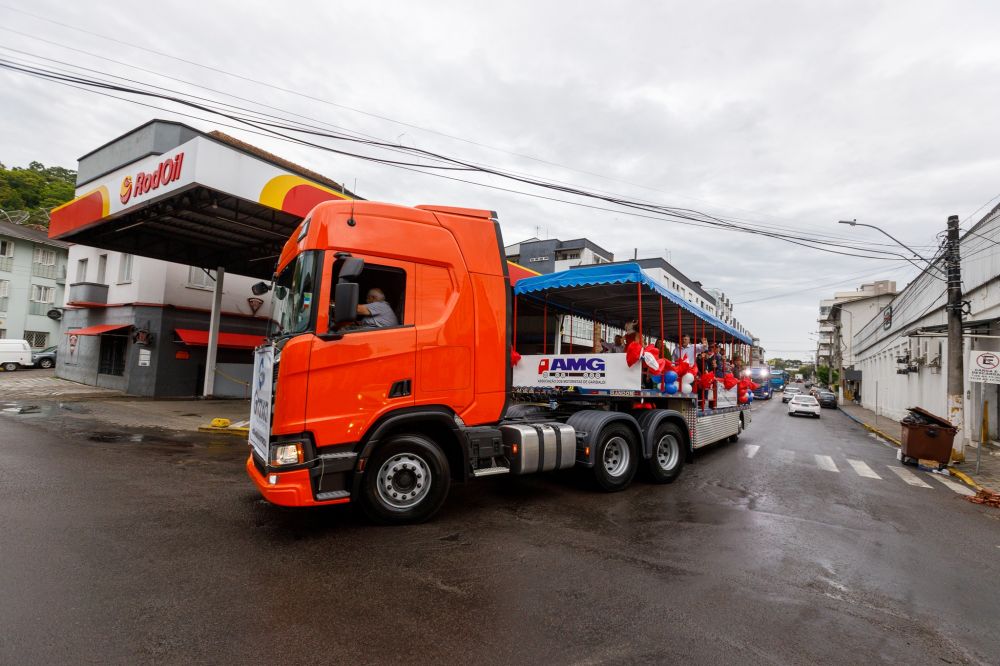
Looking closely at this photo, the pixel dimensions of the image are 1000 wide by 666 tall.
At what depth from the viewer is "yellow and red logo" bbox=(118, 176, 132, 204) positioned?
12.6 meters

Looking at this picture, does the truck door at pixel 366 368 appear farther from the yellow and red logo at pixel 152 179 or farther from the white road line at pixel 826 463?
the white road line at pixel 826 463

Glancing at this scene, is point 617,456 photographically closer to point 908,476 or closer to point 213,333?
point 908,476

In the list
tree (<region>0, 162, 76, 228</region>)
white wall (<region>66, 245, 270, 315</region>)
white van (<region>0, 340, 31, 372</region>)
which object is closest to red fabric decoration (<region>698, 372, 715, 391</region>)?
white wall (<region>66, 245, 270, 315</region>)

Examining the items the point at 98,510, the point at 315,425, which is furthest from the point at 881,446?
the point at 98,510

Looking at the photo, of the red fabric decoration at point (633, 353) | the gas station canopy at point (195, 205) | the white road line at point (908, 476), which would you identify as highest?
the gas station canopy at point (195, 205)

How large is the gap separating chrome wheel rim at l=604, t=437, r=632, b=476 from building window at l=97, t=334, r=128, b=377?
20331 millimetres

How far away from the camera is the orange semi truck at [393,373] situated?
448 cm

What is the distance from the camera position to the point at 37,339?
34.8 metres

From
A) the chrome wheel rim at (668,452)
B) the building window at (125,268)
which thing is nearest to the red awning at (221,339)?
the building window at (125,268)

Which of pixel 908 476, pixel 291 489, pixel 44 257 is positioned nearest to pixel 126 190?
pixel 291 489

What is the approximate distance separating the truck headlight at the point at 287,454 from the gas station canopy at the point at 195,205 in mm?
8835

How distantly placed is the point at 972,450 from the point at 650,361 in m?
12.8

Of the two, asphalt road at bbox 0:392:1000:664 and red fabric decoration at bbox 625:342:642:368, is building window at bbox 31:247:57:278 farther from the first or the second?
red fabric decoration at bbox 625:342:642:368

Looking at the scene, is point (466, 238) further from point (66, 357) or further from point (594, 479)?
point (66, 357)
